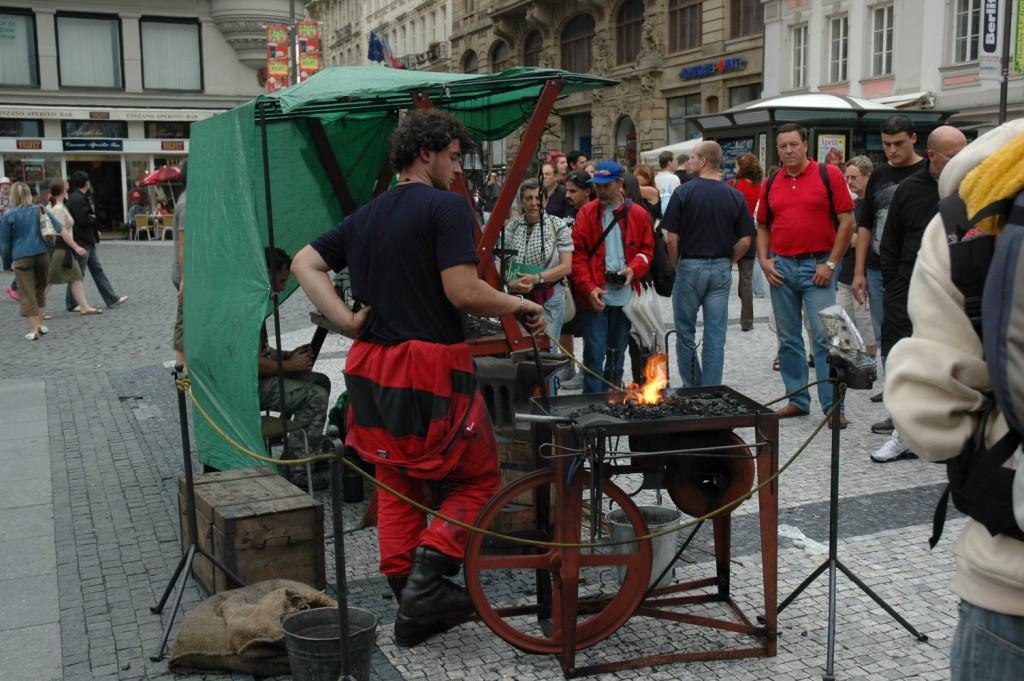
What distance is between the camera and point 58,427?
27.9 ft

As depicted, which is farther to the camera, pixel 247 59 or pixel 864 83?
Result: pixel 247 59

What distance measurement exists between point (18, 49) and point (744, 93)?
22583 millimetres

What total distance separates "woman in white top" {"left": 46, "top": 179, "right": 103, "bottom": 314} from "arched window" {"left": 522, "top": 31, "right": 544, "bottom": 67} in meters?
33.0

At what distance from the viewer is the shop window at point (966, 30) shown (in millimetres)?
23516

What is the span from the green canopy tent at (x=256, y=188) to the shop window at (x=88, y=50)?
3003 cm

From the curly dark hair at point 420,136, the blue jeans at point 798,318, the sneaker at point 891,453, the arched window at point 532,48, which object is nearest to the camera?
the curly dark hair at point 420,136

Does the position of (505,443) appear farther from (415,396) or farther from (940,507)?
(940,507)

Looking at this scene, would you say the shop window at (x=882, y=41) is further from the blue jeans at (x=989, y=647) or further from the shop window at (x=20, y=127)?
the blue jeans at (x=989, y=647)

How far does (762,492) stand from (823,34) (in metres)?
27.2

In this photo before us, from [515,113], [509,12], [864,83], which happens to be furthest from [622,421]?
[509,12]

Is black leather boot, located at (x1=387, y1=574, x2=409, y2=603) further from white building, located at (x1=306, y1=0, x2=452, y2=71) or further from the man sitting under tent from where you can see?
white building, located at (x1=306, y1=0, x2=452, y2=71)

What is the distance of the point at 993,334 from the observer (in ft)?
6.08

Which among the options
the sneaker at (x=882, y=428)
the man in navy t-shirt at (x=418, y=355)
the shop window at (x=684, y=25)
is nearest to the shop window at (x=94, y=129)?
the shop window at (x=684, y=25)

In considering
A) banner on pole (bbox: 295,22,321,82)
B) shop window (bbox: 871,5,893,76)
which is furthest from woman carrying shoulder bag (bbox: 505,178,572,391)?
shop window (bbox: 871,5,893,76)
